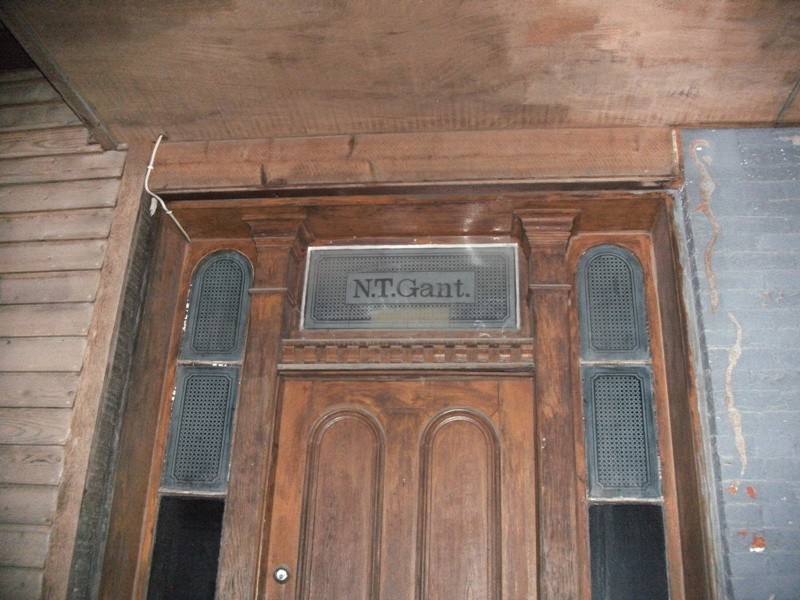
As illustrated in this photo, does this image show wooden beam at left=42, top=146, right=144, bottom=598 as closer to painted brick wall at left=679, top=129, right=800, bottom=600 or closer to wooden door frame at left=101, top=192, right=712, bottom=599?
wooden door frame at left=101, top=192, right=712, bottom=599

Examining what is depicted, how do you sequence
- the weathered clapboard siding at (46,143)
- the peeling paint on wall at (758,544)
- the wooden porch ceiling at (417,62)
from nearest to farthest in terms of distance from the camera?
the peeling paint on wall at (758,544) → the wooden porch ceiling at (417,62) → the weathered clapboard siding at (46,143)

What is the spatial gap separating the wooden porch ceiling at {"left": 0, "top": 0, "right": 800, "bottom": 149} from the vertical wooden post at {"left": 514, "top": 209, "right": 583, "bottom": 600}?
490 millimetres

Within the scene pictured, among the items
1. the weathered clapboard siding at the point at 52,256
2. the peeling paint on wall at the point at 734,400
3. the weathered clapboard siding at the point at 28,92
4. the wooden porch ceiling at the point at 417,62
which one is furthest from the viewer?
the weathered clapboard siding at the point at 28,92

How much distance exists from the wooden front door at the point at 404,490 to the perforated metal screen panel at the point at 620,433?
0.87 ft

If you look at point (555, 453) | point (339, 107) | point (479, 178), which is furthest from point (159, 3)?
point (555, 453)

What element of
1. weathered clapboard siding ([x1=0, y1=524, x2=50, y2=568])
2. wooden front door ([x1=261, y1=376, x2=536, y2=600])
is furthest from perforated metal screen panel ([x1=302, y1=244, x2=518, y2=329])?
weathered clapboard siding ([x1=0, y1=524, x2=50, y2=568])

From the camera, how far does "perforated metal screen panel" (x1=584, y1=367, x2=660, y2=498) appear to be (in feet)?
9.59

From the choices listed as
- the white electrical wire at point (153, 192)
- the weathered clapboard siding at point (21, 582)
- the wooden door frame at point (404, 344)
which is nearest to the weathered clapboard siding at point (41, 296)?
the weathered clapboard siding at point (21, 582)

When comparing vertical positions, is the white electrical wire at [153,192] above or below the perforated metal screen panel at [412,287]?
above

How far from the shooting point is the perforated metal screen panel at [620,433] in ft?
9.59

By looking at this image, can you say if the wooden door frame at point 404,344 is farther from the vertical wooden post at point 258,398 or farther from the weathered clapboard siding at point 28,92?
the weathered clapboard siding at point 28,92

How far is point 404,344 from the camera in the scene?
3.20 meters

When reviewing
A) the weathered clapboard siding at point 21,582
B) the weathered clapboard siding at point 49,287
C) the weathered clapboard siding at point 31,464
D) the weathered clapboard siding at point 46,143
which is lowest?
the weathered clapboard siding at point 21,582

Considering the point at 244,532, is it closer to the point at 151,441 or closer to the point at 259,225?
the point at 151,441
